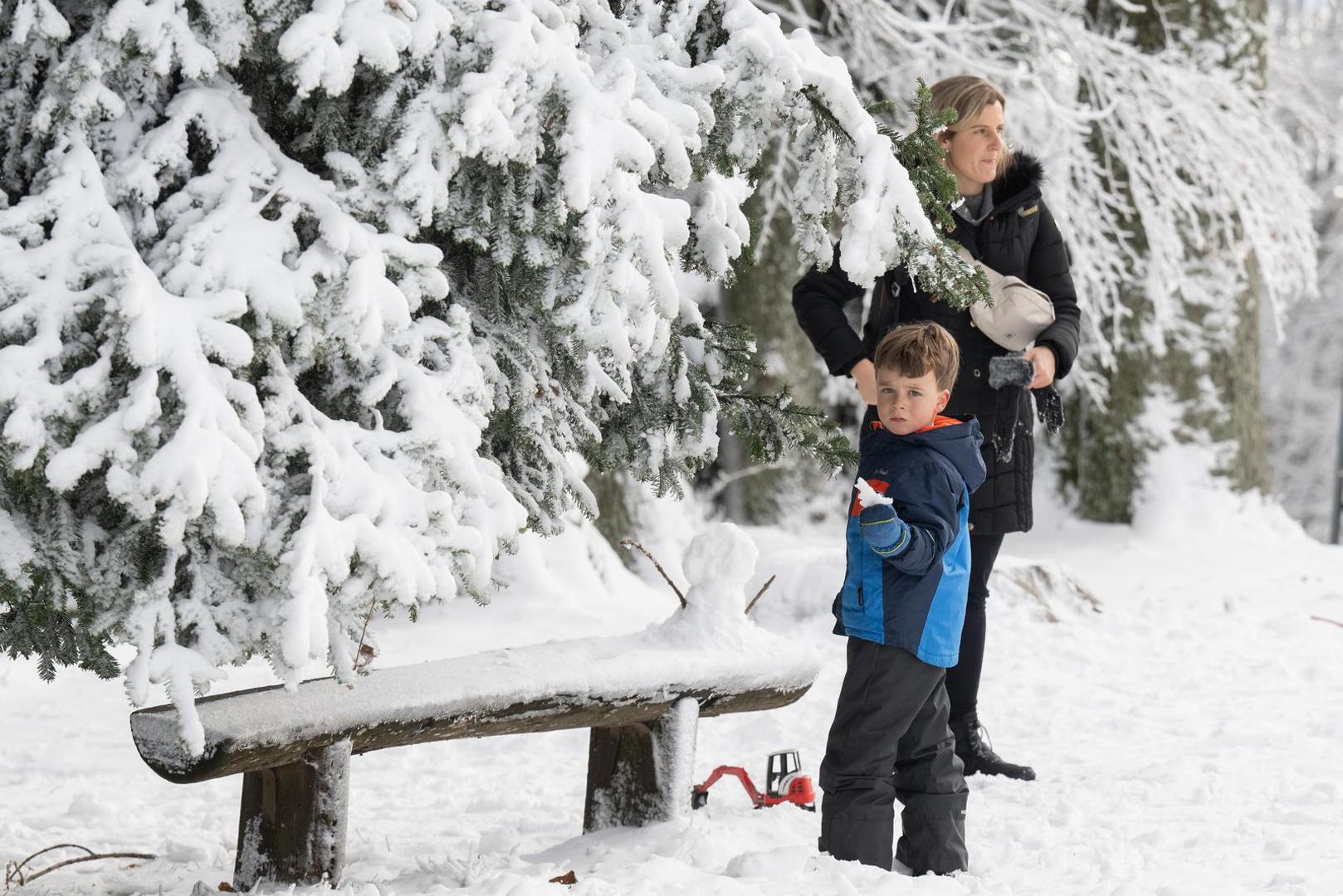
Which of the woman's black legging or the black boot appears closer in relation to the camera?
the woman's black legging

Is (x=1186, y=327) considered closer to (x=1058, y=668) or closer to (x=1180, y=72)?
(x=1180, y=72)

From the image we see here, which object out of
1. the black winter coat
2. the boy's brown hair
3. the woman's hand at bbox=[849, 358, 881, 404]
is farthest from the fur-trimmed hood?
the boy's brown hair

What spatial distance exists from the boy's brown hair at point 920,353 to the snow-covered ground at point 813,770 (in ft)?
3.55

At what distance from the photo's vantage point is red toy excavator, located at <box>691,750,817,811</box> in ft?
12.3

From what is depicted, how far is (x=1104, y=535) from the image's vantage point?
8.79 m

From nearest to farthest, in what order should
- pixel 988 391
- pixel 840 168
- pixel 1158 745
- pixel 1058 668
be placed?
pixel 840 168 → pixel 988 391 → pixel 1158 745 → pixel 1058 668

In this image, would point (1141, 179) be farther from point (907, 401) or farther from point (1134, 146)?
point (907, 401)

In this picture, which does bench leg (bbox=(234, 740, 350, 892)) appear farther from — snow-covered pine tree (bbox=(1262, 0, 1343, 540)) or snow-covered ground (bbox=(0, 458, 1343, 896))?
snow-covered pine tree (bbox=(1262, 0, 1343, 540))

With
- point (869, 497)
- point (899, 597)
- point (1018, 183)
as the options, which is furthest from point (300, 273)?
point (1018, 183)

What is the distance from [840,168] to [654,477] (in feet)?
2.91

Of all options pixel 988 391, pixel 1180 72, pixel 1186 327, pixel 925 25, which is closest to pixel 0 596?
pixel 988 391

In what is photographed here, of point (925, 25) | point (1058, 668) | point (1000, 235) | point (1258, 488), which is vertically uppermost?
point (925, 25)

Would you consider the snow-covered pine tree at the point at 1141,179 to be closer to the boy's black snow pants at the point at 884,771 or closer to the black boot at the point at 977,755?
the black boot at the point at 977,755

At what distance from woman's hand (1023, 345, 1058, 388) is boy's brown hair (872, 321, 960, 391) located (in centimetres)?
64
